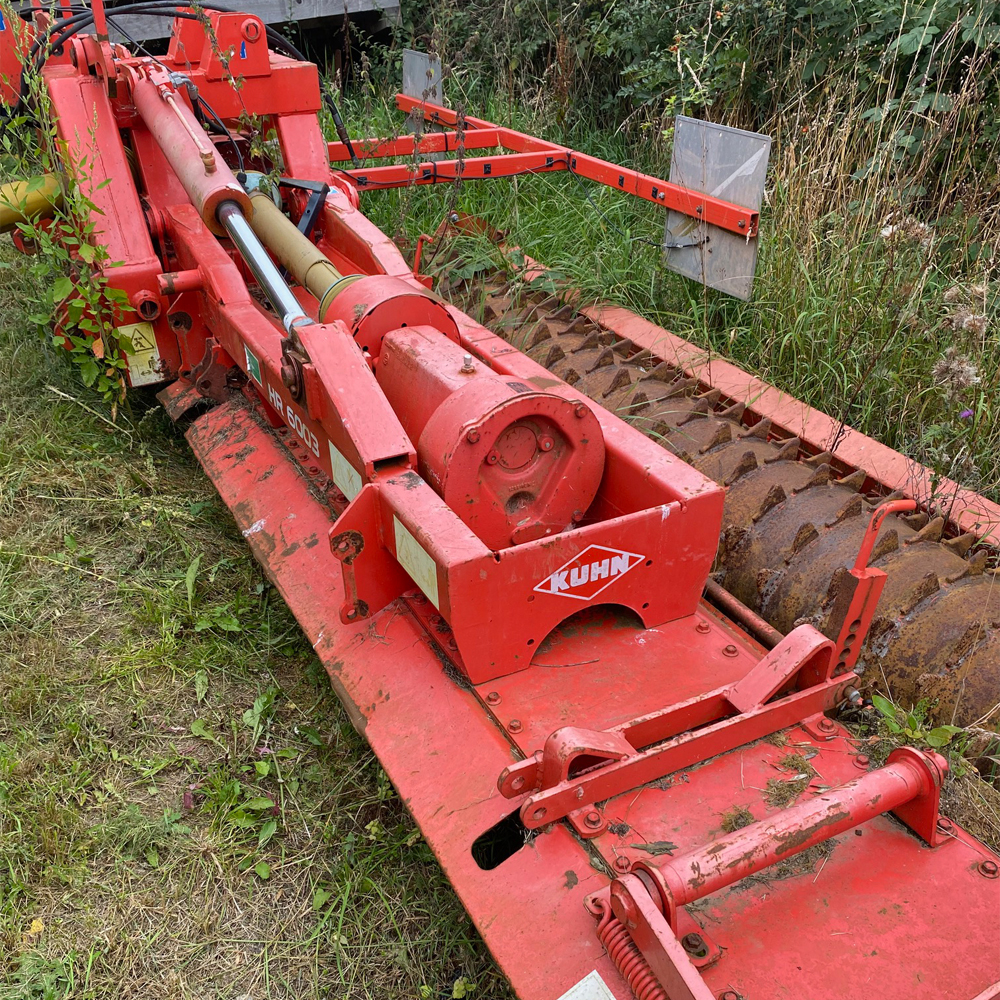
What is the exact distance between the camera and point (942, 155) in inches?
192

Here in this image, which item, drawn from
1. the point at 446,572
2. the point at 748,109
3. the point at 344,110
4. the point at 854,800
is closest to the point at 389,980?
the point at 446,572

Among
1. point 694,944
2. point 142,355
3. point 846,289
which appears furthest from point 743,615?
point 142,355

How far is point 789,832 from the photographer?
5.45ft

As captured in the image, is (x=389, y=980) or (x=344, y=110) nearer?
(x=389, y=980)

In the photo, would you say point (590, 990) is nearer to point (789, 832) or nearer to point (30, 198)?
point (789, 832)

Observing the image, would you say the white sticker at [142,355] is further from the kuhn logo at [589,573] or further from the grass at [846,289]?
the kuhn logo at [589,573]

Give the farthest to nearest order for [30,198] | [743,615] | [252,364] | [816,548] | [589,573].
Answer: [30,198] → [252,364] → [816,548] → [743,615] → [589,573]

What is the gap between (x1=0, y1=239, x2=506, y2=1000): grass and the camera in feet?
7.07

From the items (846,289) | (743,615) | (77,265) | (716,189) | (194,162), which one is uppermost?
(194,162)

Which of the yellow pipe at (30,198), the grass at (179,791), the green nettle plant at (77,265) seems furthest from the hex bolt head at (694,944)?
the yellow pipe at (30,198)

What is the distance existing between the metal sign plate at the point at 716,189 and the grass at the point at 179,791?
7.47 ft

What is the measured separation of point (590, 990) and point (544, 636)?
82 centimetres

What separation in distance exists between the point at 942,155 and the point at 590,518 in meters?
3.52

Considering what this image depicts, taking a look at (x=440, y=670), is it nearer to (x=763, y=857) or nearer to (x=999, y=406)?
(x=763, y=857)
